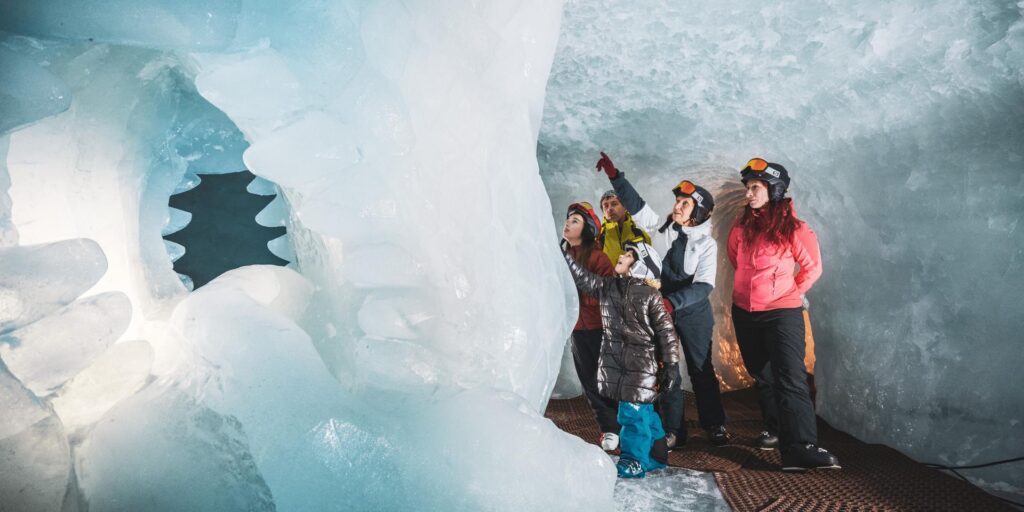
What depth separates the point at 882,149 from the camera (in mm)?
2990

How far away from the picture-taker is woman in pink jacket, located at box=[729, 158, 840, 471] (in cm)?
246

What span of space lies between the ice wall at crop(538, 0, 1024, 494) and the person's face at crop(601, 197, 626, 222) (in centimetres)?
74

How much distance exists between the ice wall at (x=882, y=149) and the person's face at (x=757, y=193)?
0.78m

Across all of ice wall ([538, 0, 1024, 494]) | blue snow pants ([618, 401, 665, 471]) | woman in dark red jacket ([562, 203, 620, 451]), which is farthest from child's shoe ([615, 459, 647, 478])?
ice wall ([538, 0, 1024, 494])

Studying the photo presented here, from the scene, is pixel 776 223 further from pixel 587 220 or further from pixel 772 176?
pixel 587 220

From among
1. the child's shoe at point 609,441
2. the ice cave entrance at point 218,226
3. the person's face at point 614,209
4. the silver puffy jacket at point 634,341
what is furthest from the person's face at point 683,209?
the ice cave entrance at point 218,226

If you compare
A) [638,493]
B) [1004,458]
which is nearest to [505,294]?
[638,493]

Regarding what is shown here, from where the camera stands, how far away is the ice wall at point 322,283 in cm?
113

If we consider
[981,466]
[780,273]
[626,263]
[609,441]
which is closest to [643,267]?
[626,263]

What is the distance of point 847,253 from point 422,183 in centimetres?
321

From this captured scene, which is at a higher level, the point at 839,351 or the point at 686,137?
the point at 686,137

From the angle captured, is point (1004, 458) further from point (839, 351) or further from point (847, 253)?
point (847, 253)

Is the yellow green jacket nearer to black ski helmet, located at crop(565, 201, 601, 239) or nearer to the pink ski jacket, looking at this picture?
black ski helmet, located at crop(565, 201, 601, 239)

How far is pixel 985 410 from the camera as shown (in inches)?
102
